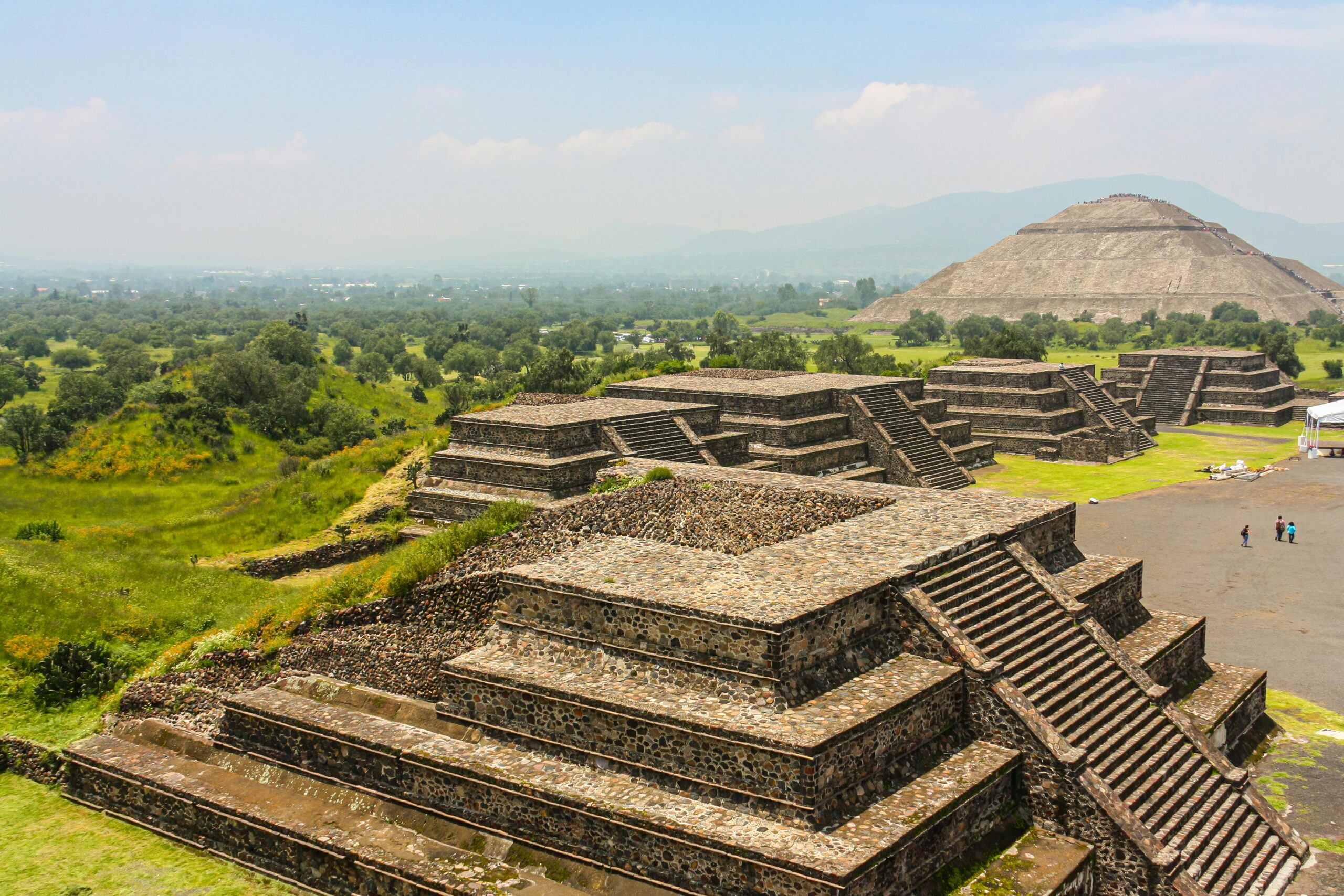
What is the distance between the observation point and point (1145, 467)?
137 feet

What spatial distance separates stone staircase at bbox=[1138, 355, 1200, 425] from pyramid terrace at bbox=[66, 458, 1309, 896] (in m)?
42.3

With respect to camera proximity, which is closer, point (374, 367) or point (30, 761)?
point (30, 761)

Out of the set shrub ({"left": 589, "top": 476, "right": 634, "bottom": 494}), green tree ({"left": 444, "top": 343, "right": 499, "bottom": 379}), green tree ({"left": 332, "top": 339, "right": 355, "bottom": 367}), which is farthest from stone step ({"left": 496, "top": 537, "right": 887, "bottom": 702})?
green tree ({"left": 332, "top": 339, "right": 355, "bottom": 367})

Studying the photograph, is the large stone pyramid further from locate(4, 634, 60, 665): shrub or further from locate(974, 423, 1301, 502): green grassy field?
locate(4, 634, 60, 665): shrub

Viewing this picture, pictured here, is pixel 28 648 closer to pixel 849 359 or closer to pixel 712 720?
pixel 712 720

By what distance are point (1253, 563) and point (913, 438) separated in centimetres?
1176

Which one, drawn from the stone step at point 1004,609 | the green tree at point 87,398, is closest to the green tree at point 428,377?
the green tree at point 87,398

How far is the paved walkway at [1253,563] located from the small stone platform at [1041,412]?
6.09 meters

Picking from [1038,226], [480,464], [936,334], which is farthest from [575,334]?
[480,464]

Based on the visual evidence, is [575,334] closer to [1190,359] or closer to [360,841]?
[1190,359]

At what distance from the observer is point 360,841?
1302cm

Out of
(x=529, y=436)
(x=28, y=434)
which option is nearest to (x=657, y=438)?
(x=529, y=436)

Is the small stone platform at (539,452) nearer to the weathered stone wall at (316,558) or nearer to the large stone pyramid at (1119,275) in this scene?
the weathered stone wall at (316,558)

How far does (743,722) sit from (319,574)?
1569cm
